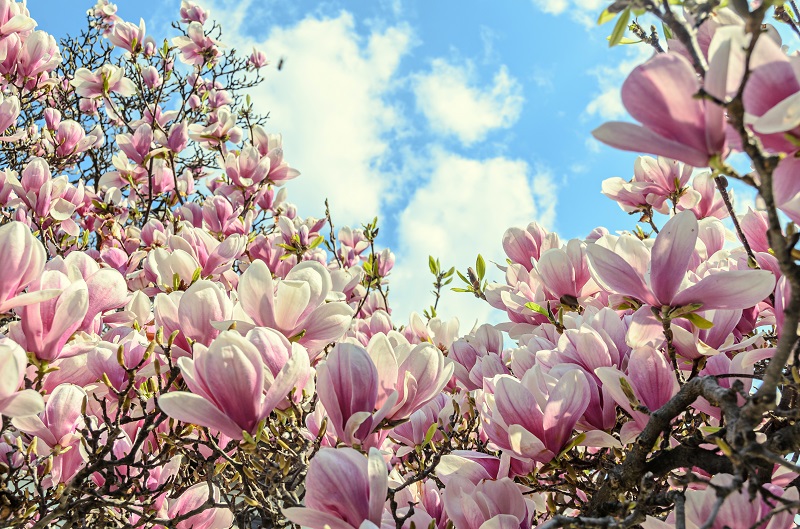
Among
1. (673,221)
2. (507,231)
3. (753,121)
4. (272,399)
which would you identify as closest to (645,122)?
(753,121)

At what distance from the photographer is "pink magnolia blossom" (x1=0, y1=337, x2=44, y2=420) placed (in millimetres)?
952

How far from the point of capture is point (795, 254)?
0.88 meters

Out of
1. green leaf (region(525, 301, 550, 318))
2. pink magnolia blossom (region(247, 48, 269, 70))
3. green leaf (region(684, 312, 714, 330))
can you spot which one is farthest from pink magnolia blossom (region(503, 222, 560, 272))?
pink magnolia blossom (region(247, 48, 269, 70))

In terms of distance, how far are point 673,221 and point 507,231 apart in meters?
1.32

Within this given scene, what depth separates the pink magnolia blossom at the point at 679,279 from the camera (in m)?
1.15

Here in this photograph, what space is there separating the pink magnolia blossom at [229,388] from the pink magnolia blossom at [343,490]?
6.8 inches

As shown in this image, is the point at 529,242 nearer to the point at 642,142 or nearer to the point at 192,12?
the point at 642,142

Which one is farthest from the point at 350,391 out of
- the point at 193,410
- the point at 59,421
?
the point at 59,421

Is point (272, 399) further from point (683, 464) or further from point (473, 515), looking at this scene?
point (683, 464)

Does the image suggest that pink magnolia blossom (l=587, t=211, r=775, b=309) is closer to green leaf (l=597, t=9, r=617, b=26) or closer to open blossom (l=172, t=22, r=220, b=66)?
green leaf (l=597, t=9, r=617, b=26)

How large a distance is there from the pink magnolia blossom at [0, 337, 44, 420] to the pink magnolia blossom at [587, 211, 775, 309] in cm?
113

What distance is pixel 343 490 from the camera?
0.97m

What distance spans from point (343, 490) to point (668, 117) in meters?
0.74

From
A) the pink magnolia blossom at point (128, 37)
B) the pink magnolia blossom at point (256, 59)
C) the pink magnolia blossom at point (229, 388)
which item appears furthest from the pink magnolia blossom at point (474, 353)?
the pink magnolia blossom at point (256, 59)
